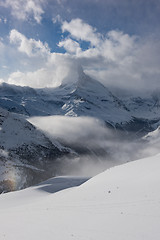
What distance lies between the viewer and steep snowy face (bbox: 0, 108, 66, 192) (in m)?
69.7

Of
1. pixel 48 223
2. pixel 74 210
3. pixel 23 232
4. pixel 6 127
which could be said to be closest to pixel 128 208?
pixel 74 210

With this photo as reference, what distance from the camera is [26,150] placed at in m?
91.2

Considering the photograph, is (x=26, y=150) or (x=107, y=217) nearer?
(x=107, y=217)

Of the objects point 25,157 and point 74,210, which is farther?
point 25,157

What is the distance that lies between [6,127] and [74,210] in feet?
307

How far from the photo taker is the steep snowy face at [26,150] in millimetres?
69675

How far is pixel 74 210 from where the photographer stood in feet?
38.4

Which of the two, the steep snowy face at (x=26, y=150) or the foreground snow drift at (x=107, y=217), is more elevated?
the foreground snow drift at (x=107, y=217)

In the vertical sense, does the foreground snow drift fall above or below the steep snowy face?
above

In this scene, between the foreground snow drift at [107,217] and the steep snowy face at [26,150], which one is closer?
the foreground snow drift at [107,217]

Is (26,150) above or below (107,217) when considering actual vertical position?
below

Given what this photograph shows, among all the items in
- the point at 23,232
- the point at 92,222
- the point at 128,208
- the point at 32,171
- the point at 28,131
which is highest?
the point at 128,208

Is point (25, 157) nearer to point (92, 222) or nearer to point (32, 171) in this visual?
point (32, 171)

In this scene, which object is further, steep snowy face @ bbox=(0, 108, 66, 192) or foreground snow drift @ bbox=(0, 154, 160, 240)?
steep snowy face @ bbox=(0, 108, 66, 192)
